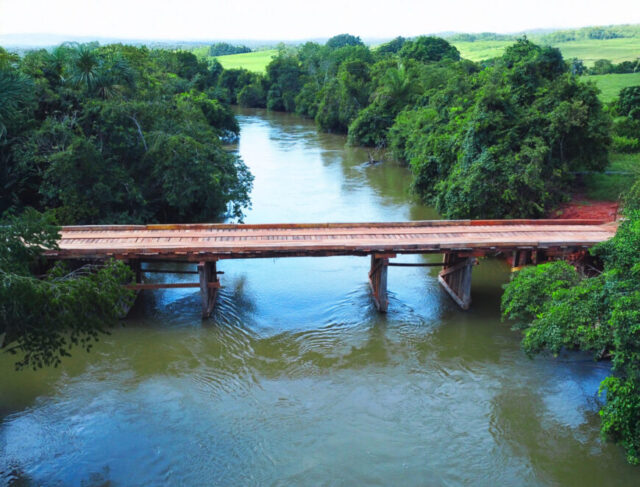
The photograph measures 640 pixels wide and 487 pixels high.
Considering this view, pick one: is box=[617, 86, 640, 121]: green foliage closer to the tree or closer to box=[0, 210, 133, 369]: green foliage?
box=[0, 210, 133, 369]: green foliage

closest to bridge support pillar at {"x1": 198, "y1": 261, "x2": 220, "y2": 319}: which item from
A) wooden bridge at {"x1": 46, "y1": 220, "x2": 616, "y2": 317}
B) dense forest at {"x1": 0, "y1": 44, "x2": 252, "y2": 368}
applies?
wooden bridge at {"x1": 46, "y1": 220, "x2": 616, "y2": 317}

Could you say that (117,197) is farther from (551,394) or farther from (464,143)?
(551,394)

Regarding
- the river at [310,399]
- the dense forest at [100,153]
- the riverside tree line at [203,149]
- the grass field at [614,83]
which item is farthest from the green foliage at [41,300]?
the grass field at [614,83]

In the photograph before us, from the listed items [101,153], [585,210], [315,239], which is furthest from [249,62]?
[315,239]

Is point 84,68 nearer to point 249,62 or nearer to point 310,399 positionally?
point 310,399

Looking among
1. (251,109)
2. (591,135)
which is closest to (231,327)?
(591,135)

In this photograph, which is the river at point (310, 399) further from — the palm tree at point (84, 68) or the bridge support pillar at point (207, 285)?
the palm tree at point (84, 68)
